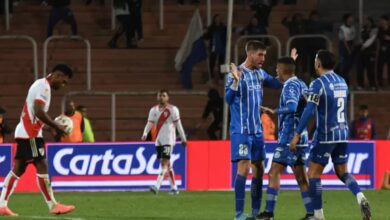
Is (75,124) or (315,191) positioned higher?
(315,191)

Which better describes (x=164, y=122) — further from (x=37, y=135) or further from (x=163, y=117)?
(x=37, y=135)

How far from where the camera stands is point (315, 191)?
18922 mm

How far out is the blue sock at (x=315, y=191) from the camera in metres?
18.9

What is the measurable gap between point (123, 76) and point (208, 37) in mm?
2794

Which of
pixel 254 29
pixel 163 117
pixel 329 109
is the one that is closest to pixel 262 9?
pixel 254 29

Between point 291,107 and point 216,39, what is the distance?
16094 mm

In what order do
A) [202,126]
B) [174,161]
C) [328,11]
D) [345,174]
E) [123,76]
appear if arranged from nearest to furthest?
[345,174] < [174,161] < [202,126] < [123,76] < [328,11]

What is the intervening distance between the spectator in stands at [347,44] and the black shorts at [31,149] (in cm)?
1528

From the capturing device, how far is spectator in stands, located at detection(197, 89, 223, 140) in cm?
3278

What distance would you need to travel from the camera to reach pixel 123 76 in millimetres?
37031

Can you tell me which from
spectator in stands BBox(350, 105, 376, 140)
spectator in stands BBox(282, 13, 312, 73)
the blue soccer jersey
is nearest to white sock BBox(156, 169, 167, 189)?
spectator in stands BBox(350, 105, 376, 140)

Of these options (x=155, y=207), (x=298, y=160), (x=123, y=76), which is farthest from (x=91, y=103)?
(x=298, y=160)

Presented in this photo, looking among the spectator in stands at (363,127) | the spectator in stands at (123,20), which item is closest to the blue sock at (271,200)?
the spectator in stands at (363,127)

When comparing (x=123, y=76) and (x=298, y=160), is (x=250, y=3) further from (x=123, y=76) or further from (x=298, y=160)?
(x=298, y=160)
